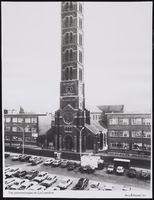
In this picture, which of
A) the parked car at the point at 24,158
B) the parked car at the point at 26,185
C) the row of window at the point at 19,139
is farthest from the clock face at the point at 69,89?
the parked car at the point at 26,185

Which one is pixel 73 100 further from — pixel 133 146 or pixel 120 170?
pixel 120 170

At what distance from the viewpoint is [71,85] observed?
6.20 meters

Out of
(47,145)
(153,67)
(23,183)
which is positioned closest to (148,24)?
(153,67)

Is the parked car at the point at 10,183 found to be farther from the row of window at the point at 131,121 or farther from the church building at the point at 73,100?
the row of window at the point at 131,121

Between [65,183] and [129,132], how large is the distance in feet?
6.60

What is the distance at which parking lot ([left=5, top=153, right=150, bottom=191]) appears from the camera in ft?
17.9

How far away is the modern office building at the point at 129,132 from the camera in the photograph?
219 inches

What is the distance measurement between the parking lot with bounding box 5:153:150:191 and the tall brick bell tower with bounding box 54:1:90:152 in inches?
23.6

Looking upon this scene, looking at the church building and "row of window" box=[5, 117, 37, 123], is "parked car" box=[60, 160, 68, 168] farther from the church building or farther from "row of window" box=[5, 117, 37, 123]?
"row of window" box=[5, 117, 37, 123]

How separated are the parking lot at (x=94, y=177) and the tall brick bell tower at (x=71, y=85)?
0.60 m

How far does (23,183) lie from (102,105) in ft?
9.02

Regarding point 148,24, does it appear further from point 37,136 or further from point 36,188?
point 36,188

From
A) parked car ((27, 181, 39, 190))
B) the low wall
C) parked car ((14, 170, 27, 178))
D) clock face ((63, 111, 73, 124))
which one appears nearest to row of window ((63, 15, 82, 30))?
clock face ((63, 111, 73, 124))

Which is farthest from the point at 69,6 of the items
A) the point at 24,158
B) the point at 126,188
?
the point at 126,188
